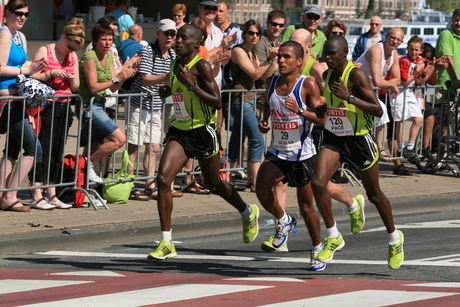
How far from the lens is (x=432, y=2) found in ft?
534

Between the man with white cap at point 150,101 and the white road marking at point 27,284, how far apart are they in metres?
3.86

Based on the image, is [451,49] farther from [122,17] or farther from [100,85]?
[122,17]

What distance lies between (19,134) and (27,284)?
312 centimetres

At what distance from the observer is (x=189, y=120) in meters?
8.35

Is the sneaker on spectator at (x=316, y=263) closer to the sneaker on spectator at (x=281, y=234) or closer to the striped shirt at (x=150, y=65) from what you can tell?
the sneaker on spectator at (x=281, y=234)

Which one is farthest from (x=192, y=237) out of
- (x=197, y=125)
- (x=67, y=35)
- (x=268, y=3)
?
(x=268, y=3)

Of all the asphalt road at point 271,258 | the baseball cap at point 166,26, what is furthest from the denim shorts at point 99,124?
the asphalt road at point 271,258

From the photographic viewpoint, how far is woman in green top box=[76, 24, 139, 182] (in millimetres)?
10391

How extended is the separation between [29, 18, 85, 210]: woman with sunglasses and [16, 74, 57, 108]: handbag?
4.9 inches

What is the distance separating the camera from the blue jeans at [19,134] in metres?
10.0

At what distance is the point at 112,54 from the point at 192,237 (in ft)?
9.56

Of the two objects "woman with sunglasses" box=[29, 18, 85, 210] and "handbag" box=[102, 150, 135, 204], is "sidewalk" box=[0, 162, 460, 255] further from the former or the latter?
"woman with sunglasses" box=[29, 18, 85, 210]

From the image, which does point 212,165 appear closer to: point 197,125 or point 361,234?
point 197,125

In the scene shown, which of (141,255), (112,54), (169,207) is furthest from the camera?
(112,54)
